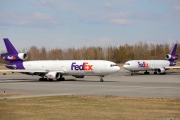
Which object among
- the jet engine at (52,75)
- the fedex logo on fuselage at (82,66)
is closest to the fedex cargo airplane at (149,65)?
the fedex logo on fuselage at (82,66)

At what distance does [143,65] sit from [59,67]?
27.8 meters

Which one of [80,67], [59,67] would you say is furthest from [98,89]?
[59,67]

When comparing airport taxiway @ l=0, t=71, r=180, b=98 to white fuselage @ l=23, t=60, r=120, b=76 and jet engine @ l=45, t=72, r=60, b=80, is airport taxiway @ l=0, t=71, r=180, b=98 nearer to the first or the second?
white fuselage @ l=23, t=60, r=120, b=76

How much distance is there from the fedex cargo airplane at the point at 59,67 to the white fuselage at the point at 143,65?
73.9ft

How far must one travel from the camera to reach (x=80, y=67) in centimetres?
4703

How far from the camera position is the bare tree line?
15612 cm

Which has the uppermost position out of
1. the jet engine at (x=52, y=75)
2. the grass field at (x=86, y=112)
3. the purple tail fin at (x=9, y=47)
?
the purple tail fin at (x=9, y=47)

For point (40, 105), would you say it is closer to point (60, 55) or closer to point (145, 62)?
point (145, 62)

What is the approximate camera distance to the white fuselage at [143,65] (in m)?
70.1

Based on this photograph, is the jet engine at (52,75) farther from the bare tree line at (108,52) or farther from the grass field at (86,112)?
the bare tree line at (108,52)

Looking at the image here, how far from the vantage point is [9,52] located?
181ft

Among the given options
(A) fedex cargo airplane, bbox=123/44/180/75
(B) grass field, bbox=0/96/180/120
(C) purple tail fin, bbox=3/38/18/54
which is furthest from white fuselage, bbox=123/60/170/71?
(B) grass field, bbox=0/96/180/120

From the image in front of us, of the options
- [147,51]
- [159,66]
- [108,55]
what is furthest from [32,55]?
[159,66]

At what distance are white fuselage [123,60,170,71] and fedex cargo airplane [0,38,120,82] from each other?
22518 mm
